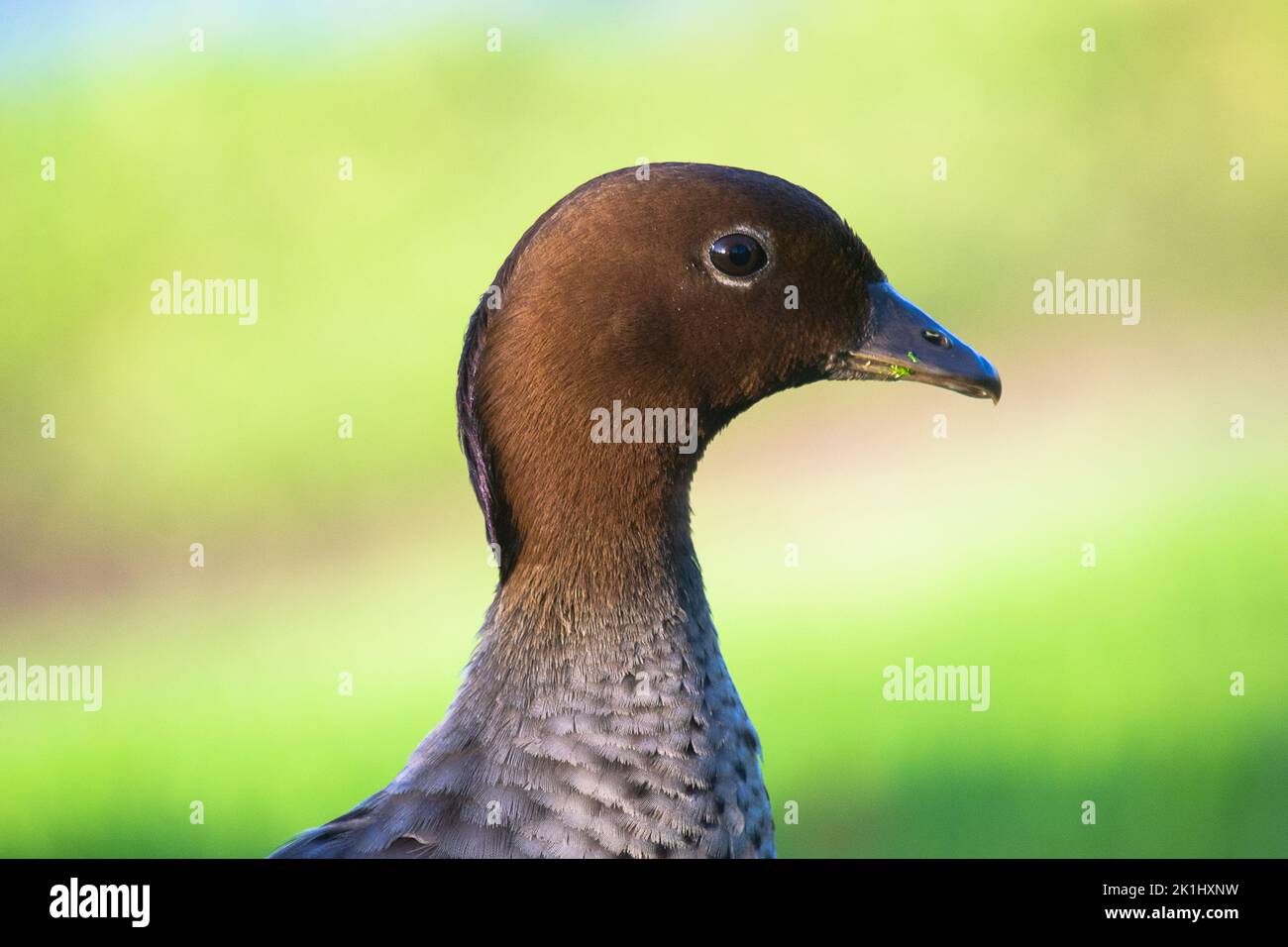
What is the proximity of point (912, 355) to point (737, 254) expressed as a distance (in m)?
0.32

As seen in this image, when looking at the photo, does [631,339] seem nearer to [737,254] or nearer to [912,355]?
[737,254]

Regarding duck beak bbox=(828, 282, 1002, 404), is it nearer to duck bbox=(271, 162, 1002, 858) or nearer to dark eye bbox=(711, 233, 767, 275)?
duck bbox=(271, 162, 1002, 858)

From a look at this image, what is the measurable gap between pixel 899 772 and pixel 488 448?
7.76 ft

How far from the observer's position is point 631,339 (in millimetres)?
2031

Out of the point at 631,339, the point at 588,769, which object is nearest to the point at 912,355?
the point at 631,339

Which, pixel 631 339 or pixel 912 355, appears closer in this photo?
pixel 631 339

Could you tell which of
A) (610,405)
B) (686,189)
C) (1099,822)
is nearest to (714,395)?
(610,405)

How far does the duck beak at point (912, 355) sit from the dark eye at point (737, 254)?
21 cm

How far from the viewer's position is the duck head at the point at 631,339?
201 cm

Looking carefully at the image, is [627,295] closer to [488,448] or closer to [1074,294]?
[488,448]

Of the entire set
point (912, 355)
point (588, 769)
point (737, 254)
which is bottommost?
point (588, 769)

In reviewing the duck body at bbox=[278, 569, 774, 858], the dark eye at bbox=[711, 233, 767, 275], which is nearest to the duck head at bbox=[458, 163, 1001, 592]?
the dark eye at bbox=[711, 233, 767, 275]

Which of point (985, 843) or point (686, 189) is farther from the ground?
point (686, 189)

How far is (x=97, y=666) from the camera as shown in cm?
466
